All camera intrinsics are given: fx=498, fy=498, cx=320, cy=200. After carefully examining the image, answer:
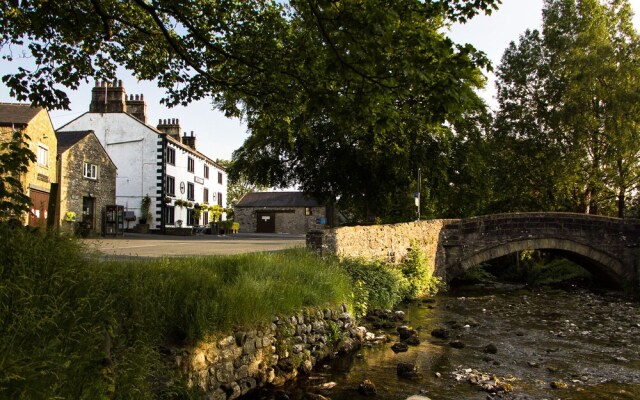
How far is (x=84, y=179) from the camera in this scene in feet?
88.2

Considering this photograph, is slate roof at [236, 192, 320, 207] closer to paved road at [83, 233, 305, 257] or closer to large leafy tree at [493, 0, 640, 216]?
large leafy tree at [493, 0, 640, 216]

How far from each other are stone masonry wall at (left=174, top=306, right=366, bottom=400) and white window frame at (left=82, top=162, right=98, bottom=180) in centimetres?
2206

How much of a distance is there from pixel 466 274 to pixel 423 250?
6.47m

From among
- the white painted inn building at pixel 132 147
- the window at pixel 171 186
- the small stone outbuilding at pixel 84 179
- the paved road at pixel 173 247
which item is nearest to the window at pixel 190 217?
the window at pixel 171 186

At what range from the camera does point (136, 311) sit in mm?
5199

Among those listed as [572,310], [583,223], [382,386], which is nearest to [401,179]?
[583,223]

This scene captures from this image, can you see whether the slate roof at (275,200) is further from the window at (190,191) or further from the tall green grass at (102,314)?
the tall green grass at (102,314)

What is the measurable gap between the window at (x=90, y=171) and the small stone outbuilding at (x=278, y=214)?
25764 mm

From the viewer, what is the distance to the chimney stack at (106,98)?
110 ft

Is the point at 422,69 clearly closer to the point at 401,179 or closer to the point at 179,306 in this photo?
the point at 179,306

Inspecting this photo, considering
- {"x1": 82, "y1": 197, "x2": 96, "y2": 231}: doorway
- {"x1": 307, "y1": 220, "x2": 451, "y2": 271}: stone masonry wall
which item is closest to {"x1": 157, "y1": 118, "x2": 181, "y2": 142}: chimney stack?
{"x1": 82, "y1": 197, "x2": 96, "y2": 231}: doorway

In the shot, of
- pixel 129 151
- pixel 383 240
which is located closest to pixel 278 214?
pixel 129 151

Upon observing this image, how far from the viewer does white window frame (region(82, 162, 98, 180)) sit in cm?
2720

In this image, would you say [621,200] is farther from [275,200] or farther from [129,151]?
[275,200]
